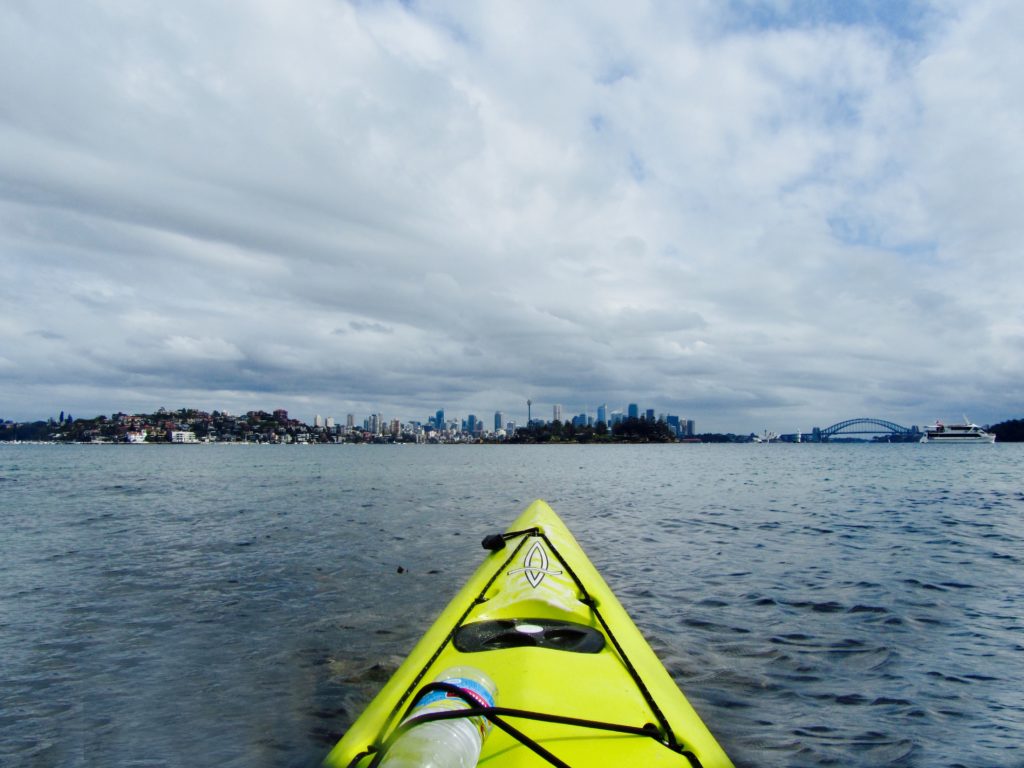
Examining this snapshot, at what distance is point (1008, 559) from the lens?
38.8 ft

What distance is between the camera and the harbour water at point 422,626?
4996 millimetres

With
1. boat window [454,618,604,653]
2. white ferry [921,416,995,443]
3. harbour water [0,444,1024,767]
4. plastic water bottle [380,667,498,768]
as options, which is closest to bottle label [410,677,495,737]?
plastic water bottle [380,667,498,768]

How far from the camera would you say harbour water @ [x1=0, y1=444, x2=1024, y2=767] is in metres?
5.00

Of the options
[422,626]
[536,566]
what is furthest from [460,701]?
[422,626]

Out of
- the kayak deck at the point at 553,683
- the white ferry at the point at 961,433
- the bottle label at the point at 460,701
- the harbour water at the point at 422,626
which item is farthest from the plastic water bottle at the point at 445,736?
the white ferry at the point at 961,433

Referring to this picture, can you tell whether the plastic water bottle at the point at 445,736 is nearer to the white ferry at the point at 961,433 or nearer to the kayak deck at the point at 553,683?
the kayak deck at the point at 553,683

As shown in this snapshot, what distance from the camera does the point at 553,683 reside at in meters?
3.55

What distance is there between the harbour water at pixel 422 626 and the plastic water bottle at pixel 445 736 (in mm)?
2512

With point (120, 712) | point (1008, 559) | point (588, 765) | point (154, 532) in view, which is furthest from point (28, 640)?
point (1008, 559)

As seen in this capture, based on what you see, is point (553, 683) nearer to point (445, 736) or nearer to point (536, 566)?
point (445, 736)

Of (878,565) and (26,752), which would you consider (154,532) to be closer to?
(26,752)

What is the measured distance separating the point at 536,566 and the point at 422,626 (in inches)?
101

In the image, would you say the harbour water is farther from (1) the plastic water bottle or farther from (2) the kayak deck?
(1) the plastic water bottle

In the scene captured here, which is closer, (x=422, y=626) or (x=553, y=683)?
(x=553, y=683)
